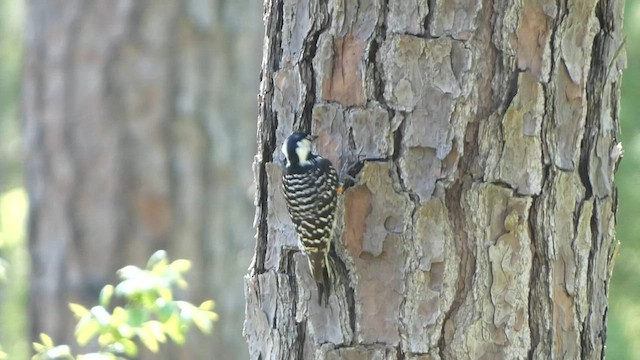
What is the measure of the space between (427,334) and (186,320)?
859 mm

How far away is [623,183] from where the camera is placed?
4.84m

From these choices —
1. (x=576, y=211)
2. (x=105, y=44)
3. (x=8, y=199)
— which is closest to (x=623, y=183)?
(x=576, y=211)

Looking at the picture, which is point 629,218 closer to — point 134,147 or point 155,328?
point 134,147

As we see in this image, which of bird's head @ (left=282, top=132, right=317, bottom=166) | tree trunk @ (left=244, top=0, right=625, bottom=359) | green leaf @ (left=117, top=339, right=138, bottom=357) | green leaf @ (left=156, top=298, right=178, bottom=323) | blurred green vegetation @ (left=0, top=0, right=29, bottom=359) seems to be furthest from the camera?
blurred green vegetation @ (left=0, top=0, right=29, bottom=359)

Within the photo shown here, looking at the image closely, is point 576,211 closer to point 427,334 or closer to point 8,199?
point 427,334

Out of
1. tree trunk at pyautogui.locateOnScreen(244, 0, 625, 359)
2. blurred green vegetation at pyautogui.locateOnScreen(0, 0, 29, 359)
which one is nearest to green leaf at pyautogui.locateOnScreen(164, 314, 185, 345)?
tree trunk at pyautogui.locateOnScreen(244, 0, 625, 359)

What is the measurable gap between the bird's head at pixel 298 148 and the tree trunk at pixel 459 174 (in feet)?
0.15

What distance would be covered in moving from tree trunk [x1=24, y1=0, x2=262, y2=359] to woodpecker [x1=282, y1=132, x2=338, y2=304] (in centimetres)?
191

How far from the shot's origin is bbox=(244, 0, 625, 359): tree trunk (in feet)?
8.53

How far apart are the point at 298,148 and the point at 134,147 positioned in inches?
80.4

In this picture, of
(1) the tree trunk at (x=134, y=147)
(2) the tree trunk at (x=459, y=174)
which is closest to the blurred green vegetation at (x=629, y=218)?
(1) the tree trunk at (x=134, y=147)

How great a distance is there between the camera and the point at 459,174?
260 centimetres

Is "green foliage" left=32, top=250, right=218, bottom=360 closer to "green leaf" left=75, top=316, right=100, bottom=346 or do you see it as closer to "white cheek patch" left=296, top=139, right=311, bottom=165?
"green leaf" left=75, top=316, right=100, bottom=346

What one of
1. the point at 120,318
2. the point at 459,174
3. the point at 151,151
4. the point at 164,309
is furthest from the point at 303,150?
the point at 151,151
